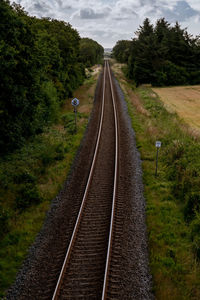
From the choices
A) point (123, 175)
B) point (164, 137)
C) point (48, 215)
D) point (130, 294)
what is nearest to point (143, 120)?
point (164, 137)

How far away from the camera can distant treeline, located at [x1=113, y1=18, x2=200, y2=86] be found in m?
60.5

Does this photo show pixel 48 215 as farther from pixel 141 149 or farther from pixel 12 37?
pixel 12 37

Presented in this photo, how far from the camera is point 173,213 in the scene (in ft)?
Result: 37.2

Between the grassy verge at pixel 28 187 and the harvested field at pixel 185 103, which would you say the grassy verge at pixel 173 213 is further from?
the harvested field at pixel 185 103

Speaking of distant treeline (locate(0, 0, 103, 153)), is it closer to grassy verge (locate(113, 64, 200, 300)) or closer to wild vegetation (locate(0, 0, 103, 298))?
wild vegetation (locate(0, 0, 103, 298))

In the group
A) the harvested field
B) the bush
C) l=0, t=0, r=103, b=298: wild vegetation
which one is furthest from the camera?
the harvested field

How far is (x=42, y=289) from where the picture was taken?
7.71 metres

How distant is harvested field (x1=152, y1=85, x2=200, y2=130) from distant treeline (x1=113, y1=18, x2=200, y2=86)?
799cm

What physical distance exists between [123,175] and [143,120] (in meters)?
13.2

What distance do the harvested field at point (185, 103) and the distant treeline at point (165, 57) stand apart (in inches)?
314

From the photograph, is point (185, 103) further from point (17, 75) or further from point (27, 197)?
point (27, 197)

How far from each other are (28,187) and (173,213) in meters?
7.87

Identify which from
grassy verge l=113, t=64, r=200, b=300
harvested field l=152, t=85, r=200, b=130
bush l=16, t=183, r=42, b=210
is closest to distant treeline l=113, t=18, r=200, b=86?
harvested field l=152, t=85, r=200, b=130

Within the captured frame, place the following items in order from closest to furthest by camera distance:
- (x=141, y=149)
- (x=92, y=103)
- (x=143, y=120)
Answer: (x=141, y=149) → (x=143, y=120) → (x=92, y=103)
